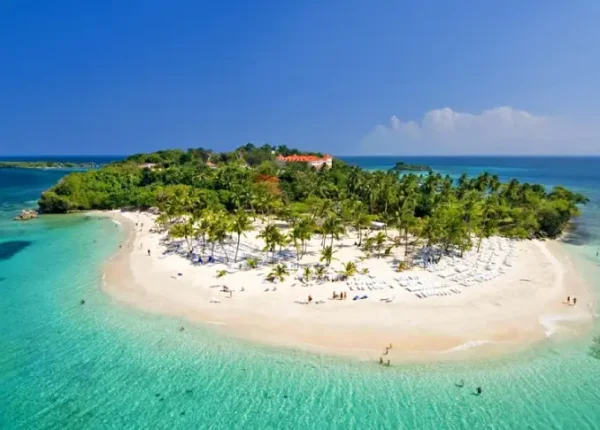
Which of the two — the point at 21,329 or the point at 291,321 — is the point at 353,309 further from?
the point at 21,329

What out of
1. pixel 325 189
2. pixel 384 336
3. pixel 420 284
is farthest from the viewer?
pixel 325 189

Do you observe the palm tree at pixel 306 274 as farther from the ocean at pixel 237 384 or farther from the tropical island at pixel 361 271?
the ocean at pixel 237 384

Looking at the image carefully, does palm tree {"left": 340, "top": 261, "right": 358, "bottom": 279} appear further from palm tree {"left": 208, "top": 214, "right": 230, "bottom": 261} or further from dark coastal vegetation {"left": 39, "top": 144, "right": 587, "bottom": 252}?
palm tree {"left": 208, "top": 214, "right": 230, "bottom": 261}

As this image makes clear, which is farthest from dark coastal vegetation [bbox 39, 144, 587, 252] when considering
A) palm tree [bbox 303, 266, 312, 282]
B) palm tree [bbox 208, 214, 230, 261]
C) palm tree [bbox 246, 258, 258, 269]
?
palm tree [bbox 303, 266, 312, 282]

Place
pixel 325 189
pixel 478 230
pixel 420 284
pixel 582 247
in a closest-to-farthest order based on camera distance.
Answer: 1. pixel 420 284
2. pixel 478 230
3. pixel 582 247
4. pixel 325 189

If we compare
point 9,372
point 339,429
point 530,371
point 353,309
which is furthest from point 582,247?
point 9,372

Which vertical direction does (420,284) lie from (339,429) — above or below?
above

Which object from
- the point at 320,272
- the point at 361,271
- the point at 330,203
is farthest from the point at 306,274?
the point at 330,203
